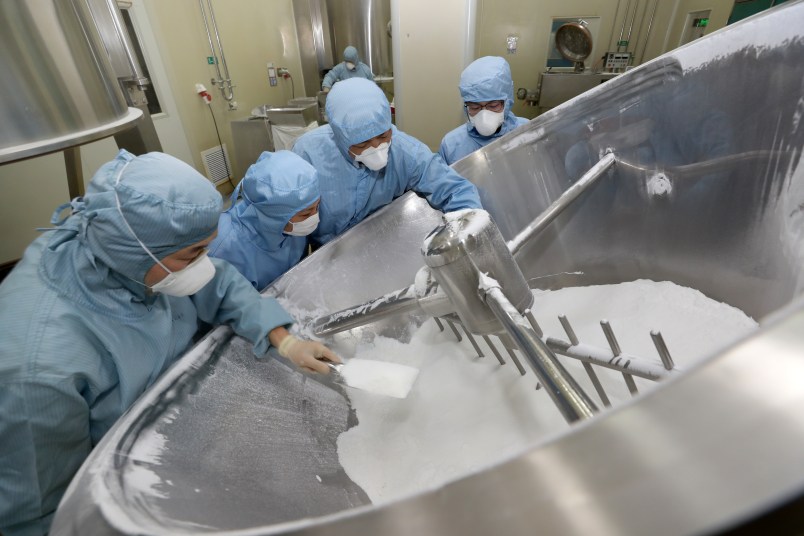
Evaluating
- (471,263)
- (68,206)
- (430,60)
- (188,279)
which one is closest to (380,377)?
(471,263)

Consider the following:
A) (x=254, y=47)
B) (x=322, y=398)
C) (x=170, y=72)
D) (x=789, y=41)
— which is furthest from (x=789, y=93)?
(x=254, y=47)

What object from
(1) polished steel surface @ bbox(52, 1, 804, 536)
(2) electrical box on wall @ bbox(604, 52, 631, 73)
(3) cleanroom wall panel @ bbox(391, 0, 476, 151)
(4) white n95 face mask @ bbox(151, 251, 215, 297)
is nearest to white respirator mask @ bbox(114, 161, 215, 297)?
(4) white n95 face mask @ bbox(151, 251, 215, 297)

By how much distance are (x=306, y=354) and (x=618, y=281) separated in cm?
85

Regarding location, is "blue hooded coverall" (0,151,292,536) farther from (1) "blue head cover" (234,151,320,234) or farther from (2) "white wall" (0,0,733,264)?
(2) "white wall" (0,0,733,264)

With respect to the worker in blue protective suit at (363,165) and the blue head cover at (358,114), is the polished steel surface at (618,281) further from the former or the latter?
the blue head cover at (358,114)

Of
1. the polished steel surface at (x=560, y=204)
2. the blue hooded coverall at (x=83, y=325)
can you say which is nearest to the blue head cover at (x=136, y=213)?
the blue hooded coverall at (x=83, y=325)

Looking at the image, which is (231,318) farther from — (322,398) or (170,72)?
(170,72)

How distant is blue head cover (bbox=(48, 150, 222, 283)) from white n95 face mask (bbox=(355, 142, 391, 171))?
53 centimetres

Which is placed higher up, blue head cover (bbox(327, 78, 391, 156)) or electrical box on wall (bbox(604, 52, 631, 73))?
blue head cover (bbox(327, 78, 391, 156))

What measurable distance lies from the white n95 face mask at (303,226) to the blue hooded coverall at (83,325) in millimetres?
304

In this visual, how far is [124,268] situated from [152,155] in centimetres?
19

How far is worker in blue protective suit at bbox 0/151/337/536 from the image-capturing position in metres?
0.54

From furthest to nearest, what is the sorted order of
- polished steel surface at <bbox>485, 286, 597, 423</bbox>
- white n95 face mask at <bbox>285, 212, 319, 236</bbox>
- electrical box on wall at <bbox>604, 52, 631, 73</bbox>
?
electrical box on wall at <bbox>604, 52, 631, 73</bbox>
white n95 face mask at <bbox>285, 212, 319, 236</bbox>
polished steel surface at <bbox>485, 286, 597, 423</bbox>

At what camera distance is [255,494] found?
518 mm
